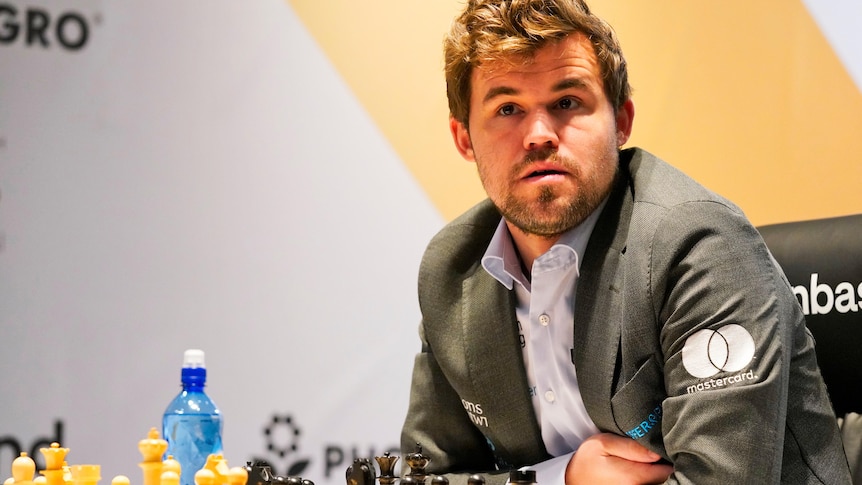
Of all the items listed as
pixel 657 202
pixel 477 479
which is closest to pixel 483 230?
pixel 657 202

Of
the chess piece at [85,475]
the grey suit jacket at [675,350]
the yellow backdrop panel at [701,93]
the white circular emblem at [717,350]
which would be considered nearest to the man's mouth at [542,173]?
the grey suit jacket at [675,350]

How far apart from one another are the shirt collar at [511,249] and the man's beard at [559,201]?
0.03 metres

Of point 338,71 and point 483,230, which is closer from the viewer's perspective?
point 483,230

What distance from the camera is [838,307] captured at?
175cm

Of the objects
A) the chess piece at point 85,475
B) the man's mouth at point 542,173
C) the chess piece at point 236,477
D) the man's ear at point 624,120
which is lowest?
the chess piece at point 236,477

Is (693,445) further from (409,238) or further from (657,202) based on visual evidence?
(409,238)

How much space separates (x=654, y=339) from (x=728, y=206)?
271 millimetres

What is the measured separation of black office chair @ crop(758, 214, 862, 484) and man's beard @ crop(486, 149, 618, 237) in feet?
1.40

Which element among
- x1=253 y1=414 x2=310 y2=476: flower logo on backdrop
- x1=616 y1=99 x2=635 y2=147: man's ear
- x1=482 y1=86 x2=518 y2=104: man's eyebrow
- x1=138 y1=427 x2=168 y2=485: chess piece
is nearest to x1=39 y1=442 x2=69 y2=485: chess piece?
x1=138 y1=427 x2=168 y2=485: chess piece

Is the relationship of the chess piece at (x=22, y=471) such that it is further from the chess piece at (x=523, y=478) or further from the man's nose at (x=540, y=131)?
the man's nose at (x=540, y=131)

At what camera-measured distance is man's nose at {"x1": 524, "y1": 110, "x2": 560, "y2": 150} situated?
1.74 meters

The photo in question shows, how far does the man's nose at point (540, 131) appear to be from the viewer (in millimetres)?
1741

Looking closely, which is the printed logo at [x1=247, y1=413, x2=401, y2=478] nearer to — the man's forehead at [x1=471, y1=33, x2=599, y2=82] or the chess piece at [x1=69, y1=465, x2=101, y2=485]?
the man's forehead at [x1=471, y1=33, x2=599, y2=82]

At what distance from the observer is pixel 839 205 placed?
258cm
